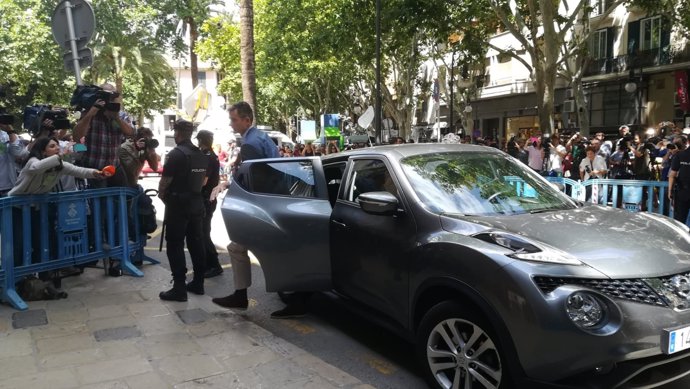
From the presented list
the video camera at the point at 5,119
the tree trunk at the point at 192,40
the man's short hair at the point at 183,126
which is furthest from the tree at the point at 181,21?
the man's short hair at the point at 183,126

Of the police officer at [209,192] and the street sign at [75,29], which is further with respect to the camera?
the police officer at [209,192]

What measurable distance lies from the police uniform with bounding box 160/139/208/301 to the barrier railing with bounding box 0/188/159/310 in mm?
1058

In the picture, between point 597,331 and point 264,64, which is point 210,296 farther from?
point 264,64

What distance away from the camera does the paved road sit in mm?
3970

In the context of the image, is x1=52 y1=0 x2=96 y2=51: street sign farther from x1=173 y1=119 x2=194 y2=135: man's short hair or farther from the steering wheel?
the steering wheel

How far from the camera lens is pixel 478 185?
3.97 metres

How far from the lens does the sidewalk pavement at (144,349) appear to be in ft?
12.0

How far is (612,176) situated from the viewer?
37.9 feet

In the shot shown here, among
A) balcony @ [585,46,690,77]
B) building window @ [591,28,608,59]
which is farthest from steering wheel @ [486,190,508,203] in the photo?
building window @ [591,28,608,59]

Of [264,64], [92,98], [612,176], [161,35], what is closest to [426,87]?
[264,64]

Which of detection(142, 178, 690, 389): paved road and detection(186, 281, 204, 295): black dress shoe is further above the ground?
detection(186, 281, 204, 295): black dress shoe

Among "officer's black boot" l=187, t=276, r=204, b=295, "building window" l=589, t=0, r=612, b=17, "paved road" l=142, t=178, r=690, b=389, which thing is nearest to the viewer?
"paved road" l=142, t=178, r=690, b=389

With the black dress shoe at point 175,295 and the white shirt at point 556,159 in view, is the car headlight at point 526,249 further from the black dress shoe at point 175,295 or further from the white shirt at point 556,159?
the white shirt at point 556,159

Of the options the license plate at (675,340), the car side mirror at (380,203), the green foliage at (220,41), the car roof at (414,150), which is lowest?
the license plate at (675,340)
